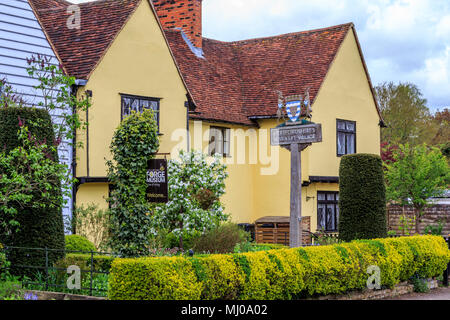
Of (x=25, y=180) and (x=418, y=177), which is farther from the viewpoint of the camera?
(x=418, y=177)

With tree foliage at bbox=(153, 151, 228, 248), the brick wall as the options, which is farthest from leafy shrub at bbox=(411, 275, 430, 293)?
the brick wall

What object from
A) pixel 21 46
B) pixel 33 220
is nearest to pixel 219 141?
pixel 21 46

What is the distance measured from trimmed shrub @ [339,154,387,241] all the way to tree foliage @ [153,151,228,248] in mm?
3456

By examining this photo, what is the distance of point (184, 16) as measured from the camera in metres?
27.4

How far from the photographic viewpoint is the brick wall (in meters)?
30.9

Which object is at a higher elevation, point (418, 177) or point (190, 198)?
point (418, 177)

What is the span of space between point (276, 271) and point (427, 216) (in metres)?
19.9

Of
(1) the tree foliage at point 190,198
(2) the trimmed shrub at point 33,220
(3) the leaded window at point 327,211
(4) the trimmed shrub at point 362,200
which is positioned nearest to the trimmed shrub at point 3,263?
(2) the trimmed shrub at point 33,220

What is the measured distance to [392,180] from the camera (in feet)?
91.2

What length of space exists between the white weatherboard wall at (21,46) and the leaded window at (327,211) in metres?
10.8

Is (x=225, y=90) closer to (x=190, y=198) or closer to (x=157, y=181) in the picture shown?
(x=190, y=198)

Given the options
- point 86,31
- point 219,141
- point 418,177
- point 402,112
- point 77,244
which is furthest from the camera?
point 402,112

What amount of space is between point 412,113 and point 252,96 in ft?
81.9
